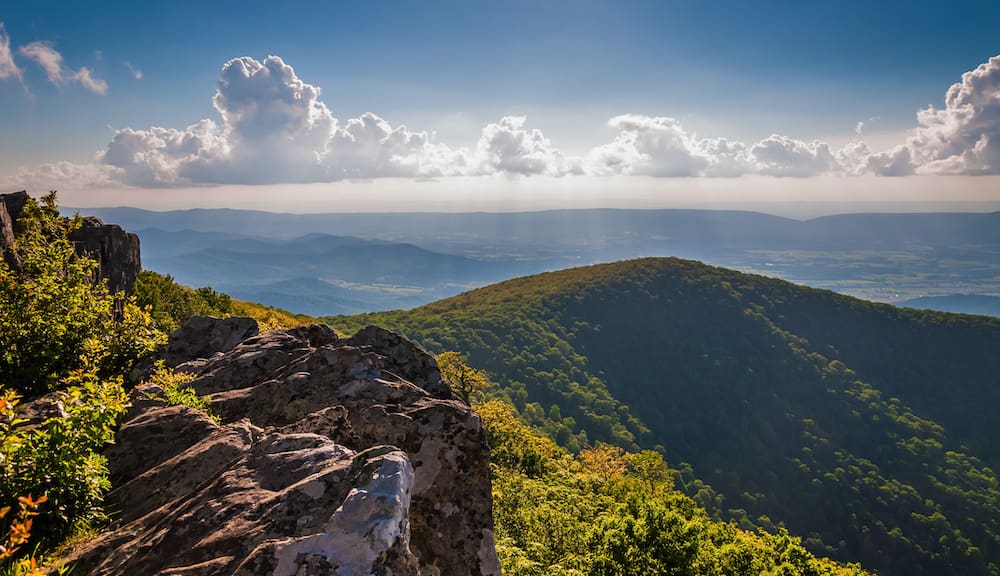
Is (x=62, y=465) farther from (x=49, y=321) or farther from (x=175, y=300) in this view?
(x=175, y=300)

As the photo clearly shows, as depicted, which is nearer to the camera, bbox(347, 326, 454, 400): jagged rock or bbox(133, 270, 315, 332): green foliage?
bbox(347, 326, 454, 400): jagged rock

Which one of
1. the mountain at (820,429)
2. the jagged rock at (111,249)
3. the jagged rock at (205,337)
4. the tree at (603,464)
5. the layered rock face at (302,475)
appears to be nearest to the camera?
the layered rock face at (302,475)

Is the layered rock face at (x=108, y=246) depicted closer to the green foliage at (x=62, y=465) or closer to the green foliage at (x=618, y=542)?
the green foliage at (x=62, y=465)

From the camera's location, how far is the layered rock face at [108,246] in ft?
95.9

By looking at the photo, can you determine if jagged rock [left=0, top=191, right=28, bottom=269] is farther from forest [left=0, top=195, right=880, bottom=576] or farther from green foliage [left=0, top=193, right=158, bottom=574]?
green foliage [left=0, top=193, right=158, bottom=574]

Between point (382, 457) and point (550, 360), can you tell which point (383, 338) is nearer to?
point (382, 457)

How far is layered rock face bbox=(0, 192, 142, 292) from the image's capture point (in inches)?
1151

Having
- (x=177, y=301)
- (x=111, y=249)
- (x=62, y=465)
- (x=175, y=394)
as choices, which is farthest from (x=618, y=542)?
(x=177, y=301)

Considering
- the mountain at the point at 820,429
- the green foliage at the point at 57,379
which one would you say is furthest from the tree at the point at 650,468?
the mountain at the point at 820,429

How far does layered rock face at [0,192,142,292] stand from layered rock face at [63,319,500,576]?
2338 cm

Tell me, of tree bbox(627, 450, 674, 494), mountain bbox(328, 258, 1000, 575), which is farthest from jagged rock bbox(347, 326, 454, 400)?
mountain bbox(328, 258, 1000, 575)

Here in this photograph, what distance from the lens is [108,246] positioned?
37062mm

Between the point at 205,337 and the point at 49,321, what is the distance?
7.25m

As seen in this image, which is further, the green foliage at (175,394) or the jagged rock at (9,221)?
the jagged rock at (9,221)
